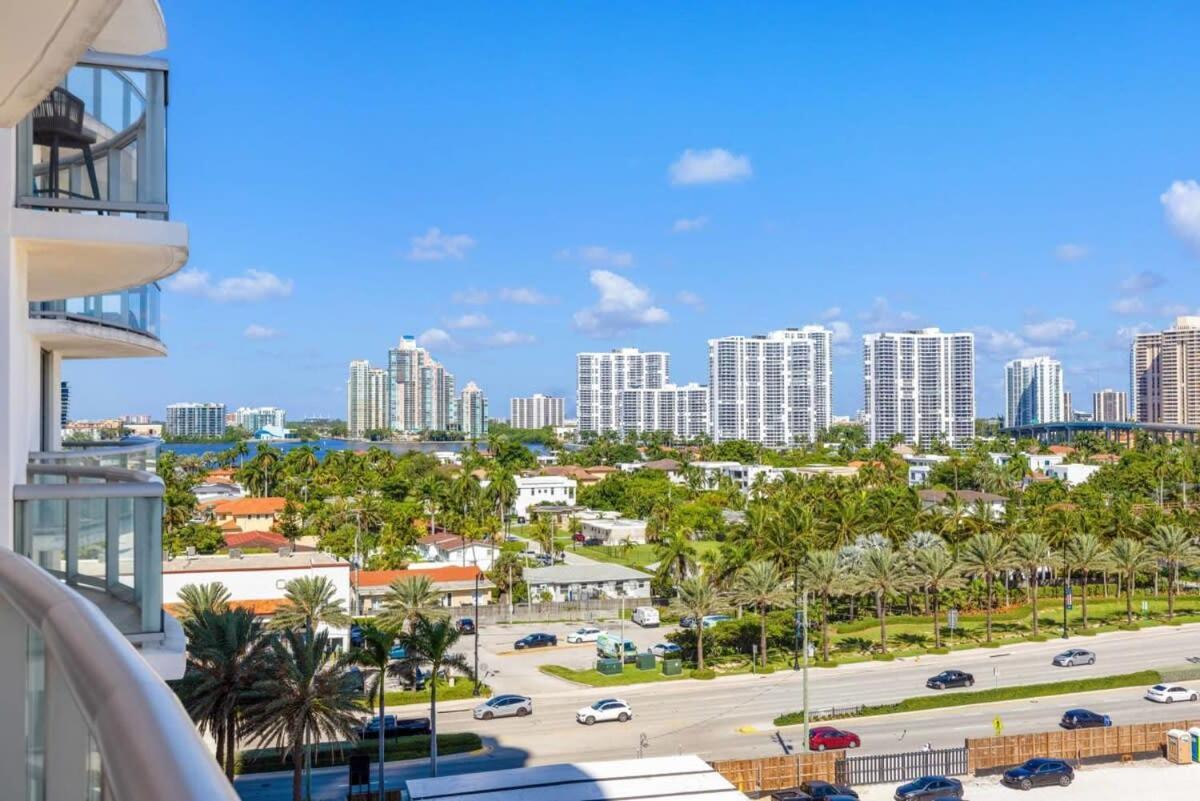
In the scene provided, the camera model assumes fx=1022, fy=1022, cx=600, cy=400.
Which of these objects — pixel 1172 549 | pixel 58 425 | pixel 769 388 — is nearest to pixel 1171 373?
pixel 769 388

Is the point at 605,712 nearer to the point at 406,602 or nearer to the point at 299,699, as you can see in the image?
the point at 406,602

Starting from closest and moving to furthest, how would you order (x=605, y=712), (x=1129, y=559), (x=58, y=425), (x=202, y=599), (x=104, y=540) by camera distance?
(x=104, y=540) → (x=58, y=425) → (x=605, y=712) → (x=202, y=599) → (x=1129, y=559)

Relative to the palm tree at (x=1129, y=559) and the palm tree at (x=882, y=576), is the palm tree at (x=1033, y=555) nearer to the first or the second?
the palm tree at (x=1129, y=559)

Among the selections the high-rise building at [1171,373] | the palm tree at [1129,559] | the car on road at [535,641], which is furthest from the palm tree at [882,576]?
the high-rise building at [1171,373]

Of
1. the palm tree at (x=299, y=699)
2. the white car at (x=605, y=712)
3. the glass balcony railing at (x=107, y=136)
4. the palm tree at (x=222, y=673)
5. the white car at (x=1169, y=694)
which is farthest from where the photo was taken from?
the white car at (x=1169, y=694)

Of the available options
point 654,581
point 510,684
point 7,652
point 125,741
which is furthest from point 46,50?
point 654,581
